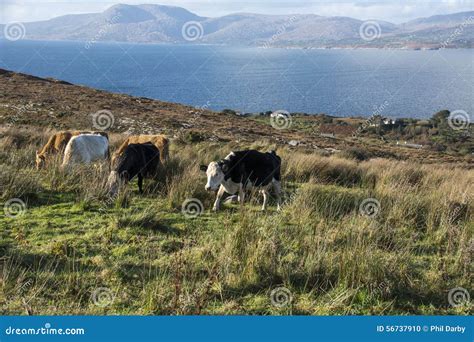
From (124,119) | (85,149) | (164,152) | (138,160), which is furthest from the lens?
(124,119)

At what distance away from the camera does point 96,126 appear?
24.1 meters

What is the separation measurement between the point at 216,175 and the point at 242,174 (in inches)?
20.8

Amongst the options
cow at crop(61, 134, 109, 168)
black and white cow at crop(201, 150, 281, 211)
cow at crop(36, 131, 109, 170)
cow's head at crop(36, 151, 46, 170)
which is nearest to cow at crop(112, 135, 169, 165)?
cow at crop(61, 134, 109, 168)

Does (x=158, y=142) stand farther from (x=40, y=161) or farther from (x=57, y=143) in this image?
(x=40, y=161)

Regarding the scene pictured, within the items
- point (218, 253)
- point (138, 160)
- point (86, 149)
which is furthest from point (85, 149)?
point (218, 253)

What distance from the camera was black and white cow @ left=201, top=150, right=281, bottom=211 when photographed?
8.62 metres

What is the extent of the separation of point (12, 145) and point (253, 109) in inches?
2600

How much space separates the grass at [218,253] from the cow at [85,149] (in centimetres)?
125

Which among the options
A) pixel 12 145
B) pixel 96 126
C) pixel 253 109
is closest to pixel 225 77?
pixel 253 109

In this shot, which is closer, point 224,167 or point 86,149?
point 224,167

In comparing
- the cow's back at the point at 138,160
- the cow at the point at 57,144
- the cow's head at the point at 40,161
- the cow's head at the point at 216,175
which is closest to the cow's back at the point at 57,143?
the cow at the point at 57,144

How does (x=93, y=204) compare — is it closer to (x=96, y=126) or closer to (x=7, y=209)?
(x=7, y=209)

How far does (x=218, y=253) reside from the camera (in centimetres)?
589

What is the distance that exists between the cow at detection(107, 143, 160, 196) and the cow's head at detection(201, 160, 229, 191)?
1.59m
